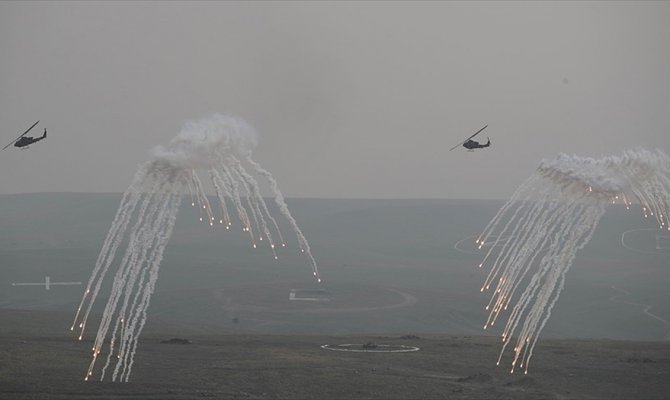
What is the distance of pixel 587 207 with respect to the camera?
8344 centimetres

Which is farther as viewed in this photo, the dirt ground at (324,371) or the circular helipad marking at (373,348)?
the circular helipad marking at (373,348)

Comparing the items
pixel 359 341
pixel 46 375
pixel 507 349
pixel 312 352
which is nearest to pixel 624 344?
pixel 507 349

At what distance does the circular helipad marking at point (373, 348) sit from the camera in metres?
120

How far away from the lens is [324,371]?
324 ft

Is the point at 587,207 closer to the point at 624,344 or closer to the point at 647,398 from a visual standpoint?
the point at 647,398

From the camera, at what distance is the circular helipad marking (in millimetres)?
119875

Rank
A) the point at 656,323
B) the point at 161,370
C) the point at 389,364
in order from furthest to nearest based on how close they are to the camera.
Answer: the point at 656,323
the point at 389,364
the point at 161,370

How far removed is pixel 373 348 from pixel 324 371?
24.7 metres

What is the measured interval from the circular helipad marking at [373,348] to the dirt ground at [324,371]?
21.7 inches

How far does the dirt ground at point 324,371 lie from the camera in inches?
3413

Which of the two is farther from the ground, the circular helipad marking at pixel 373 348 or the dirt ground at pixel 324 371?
the circular helipad marking at pixel 373 348

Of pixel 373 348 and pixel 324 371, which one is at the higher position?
pixel 373 348

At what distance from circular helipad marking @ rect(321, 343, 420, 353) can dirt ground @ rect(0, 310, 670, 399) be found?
552 mm

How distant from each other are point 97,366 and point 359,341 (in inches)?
1767
